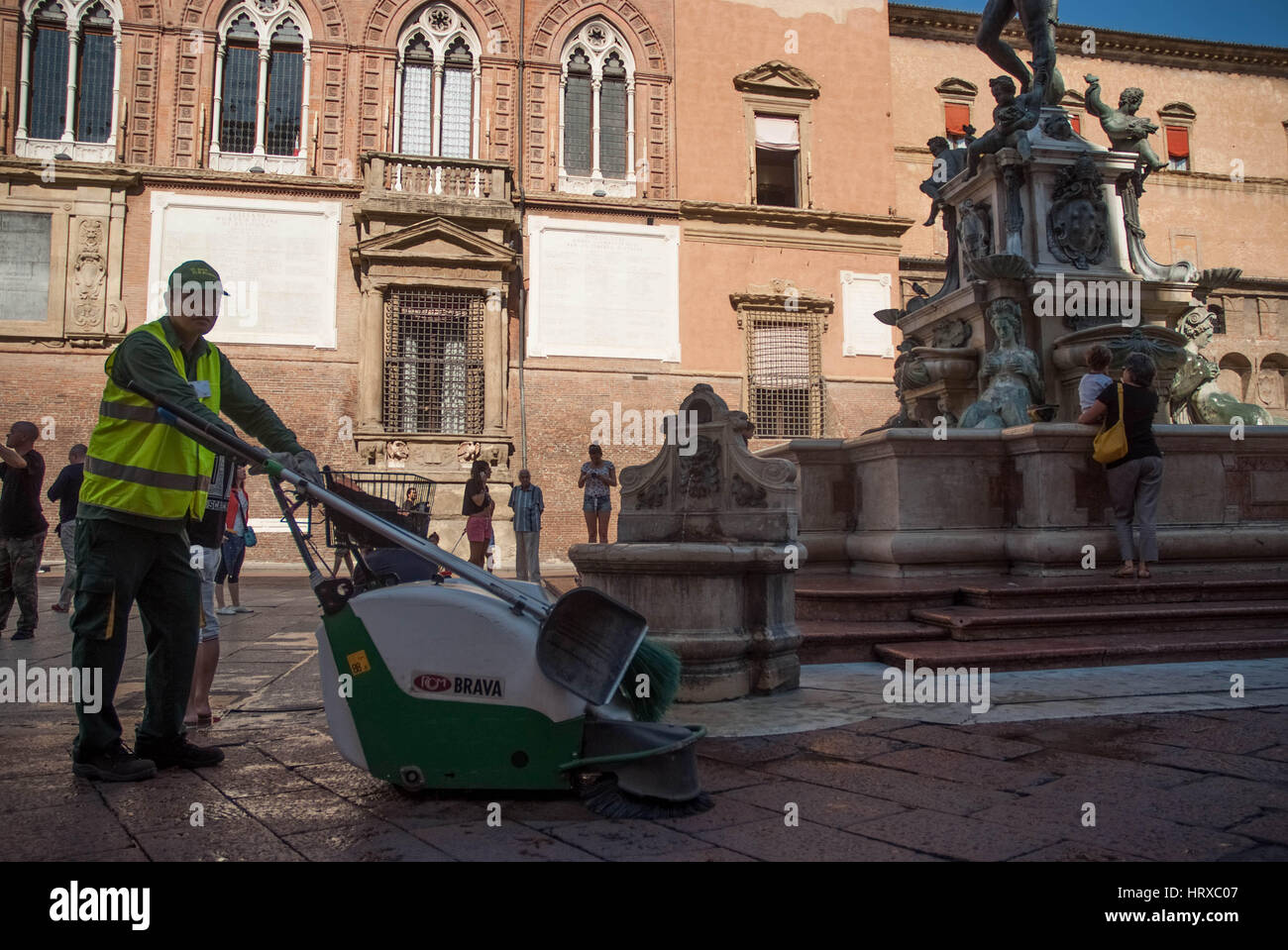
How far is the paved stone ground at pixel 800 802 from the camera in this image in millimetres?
2475

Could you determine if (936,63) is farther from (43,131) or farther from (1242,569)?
(1242,569)

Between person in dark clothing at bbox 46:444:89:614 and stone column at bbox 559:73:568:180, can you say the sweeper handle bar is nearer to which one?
person in dark clothing at bbox 46:444:89:614

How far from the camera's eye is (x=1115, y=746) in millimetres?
3492

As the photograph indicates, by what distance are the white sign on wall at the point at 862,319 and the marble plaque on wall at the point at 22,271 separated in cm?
1734

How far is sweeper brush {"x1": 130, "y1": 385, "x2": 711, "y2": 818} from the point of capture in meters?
2.84

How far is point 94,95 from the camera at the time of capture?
1986 cm

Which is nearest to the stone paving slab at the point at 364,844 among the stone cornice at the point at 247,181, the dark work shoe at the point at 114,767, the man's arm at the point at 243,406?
the dark work shoe at the point at 114,767

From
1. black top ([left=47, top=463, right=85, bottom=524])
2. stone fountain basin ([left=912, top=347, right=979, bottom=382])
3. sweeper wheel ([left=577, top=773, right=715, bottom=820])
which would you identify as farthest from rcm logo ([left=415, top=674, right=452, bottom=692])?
black top ([left=47, top=463, right=85, bottom=524])

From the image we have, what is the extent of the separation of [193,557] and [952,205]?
7.84 m

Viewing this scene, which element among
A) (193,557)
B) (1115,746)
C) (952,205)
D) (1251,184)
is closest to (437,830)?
(193,557)

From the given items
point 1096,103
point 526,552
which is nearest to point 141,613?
point 1096,103

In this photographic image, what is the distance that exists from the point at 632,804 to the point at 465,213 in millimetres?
18845

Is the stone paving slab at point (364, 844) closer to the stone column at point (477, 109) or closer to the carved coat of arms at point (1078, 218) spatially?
the carved coat of arms at point (1078, 218)

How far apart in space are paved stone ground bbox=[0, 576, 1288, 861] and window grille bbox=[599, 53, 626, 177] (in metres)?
19.8
